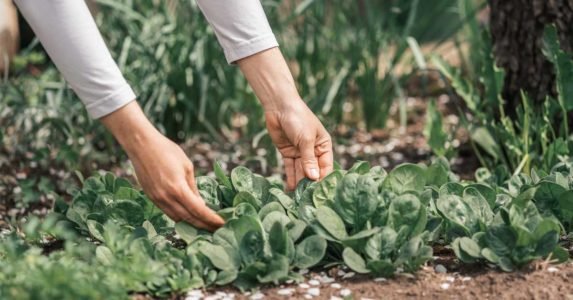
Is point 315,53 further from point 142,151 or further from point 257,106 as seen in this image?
point 142,151

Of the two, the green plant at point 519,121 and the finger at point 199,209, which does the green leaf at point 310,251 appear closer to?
the finger at point 199,209

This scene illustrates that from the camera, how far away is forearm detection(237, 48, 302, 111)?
2154mm

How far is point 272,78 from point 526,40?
1.22 meters

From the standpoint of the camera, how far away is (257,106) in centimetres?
346

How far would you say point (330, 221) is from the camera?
6.47ft

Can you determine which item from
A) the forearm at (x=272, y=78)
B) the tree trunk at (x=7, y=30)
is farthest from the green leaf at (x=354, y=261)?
the tree trunk at (x=7, y=30)

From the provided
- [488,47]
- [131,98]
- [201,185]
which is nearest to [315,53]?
[488,47]

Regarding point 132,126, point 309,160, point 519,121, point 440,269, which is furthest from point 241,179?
point 519,121

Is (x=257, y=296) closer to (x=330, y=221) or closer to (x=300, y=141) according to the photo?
(x=330, y=221)

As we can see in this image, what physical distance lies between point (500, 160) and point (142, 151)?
1.66 meters

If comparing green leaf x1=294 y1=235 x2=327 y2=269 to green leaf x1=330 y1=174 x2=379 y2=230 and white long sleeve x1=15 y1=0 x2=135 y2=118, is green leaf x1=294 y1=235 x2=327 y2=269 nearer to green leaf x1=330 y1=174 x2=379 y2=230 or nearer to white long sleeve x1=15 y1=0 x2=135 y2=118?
green leaf x1=330 y1=174 x2=379 y2=230

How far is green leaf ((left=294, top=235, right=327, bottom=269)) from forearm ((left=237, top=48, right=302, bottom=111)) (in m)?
0.39

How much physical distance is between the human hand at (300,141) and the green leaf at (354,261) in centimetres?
32

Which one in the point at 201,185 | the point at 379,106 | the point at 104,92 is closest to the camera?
the point at 104,92
